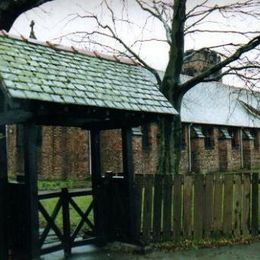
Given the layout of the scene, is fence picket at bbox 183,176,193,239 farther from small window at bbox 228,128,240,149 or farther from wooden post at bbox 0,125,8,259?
small window at bbox 228,128,240,149

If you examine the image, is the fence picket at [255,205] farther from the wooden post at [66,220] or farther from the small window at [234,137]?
the small window at [234,137]

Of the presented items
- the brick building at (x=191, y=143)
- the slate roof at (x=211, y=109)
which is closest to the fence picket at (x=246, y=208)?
the brick building at (x=191, y=143)

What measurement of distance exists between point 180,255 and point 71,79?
13.6 ft

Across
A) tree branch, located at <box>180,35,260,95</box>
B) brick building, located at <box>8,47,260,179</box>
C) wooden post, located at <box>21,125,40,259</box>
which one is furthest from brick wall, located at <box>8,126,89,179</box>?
wooden post, located at <box>21,125,40,259</box>

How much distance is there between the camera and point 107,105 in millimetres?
8789

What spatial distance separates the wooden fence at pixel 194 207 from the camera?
10258 millimetres

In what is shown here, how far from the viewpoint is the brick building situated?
28.1 m

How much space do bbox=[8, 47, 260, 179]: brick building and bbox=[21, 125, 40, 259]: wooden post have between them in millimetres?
12403

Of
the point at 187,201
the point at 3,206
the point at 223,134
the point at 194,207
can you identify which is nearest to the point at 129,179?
the point at 187,201

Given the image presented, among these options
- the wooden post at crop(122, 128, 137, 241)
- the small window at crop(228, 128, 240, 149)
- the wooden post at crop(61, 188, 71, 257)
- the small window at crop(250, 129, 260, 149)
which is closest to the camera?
the wooden post at crop(61, 188, 71, 257)

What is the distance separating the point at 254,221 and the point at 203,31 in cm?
756

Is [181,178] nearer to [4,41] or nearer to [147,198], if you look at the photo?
[147,198]

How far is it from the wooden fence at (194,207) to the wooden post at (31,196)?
2717mm

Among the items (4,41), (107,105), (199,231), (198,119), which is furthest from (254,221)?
(198,119)
